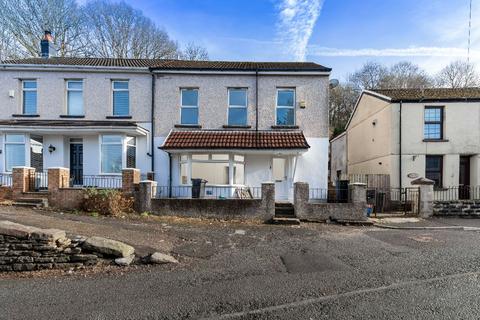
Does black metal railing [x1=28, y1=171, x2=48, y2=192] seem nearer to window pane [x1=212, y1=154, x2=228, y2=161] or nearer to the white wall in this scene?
window pane [x1=212, y1=154, x2=228, y2=161]

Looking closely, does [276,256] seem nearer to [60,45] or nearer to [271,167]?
[271,167]

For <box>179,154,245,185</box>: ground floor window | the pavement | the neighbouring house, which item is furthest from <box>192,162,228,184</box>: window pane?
the neighbouring house

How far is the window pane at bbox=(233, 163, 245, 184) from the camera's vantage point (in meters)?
13.5

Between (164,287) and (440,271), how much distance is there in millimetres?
5063

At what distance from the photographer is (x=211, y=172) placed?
13.5m

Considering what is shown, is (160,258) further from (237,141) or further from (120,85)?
(120,85)

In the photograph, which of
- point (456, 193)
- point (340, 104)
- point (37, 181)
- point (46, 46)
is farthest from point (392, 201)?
point (340, 104)

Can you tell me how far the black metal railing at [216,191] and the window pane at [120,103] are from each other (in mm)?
4207

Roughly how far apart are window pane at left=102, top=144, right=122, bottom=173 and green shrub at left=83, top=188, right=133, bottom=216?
233cm

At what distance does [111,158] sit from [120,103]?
2966 millimetres

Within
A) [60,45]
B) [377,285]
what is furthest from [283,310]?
[60,45]

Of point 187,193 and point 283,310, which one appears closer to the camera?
point 283,310

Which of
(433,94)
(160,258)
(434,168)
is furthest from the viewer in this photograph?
(433,94)

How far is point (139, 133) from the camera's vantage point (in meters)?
13.5
